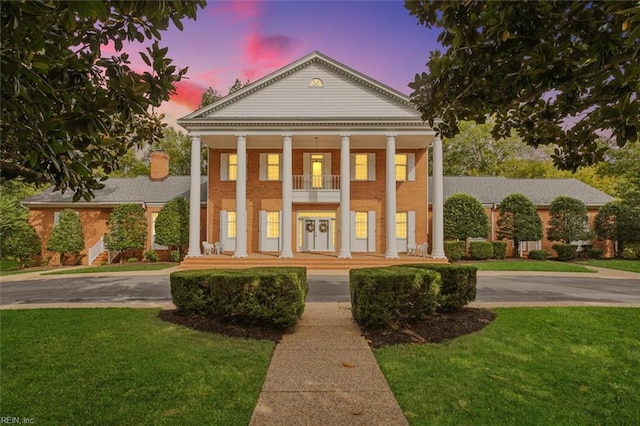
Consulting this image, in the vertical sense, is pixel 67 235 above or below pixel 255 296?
above

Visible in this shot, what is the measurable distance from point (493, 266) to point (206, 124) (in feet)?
55.5

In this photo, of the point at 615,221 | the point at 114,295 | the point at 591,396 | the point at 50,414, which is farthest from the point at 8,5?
the point at 615,221

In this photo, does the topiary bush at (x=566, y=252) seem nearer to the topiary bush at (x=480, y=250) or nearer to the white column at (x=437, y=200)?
the topiary bush at (x=480, y=250)

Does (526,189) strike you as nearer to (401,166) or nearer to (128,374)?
(401,166)

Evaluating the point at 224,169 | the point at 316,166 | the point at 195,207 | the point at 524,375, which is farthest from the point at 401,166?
the point at 524,375

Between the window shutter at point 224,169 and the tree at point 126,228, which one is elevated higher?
the window shutter at point 224,169

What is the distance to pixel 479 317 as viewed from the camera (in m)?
7.59

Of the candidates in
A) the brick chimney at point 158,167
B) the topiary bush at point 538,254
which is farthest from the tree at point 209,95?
the topiary bush at point 538,254

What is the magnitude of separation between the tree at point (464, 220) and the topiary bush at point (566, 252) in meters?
4.68

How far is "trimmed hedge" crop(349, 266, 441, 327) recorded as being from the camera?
21.8 feet

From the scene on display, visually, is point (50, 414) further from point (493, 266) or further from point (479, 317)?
point (493, 266)

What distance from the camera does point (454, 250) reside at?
21328 mm

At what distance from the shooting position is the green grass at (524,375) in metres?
3.80

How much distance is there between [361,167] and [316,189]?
321 cm
